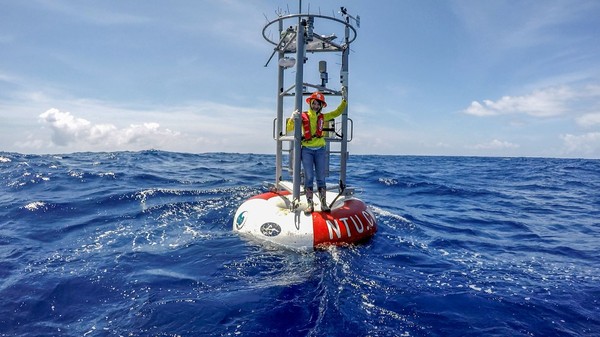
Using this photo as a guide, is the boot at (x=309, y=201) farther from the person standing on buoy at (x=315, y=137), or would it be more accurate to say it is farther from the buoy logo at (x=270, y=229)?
the buoy logo at (x=270, y=229)

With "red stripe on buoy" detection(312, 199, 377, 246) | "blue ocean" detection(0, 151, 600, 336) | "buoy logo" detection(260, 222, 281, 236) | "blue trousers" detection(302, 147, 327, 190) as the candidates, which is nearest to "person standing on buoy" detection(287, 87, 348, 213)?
"blue trousers" detection(302, 147, 327, 190)

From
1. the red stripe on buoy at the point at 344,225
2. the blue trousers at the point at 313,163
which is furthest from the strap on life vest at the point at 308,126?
the red stripe on buoy at the point at 344,225

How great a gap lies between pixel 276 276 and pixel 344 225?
2.22 meters

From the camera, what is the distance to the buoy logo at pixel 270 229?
7438 millimetres

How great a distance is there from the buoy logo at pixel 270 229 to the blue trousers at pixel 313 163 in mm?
1137

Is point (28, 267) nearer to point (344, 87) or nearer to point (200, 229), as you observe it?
point (200, 229)

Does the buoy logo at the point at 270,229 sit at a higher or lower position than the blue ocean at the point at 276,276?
higher

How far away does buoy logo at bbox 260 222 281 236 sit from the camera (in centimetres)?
744

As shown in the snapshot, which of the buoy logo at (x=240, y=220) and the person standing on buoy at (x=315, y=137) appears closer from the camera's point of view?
the person standing on buoy at (x=315, y=137)

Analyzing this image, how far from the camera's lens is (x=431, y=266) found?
6.76 meters

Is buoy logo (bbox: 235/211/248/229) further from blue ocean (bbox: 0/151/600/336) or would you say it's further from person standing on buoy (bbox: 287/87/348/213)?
person standing on buoy (bbox: 287/87/348/213)

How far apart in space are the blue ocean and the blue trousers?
166cm

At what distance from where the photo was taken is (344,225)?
7543 mm

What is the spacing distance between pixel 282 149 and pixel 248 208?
1.82 meters
